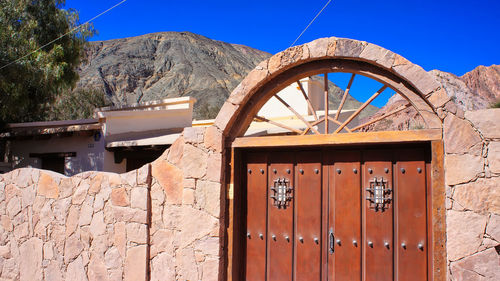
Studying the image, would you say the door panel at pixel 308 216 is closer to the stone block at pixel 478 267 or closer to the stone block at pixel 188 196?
the stone block at pixel 188 196

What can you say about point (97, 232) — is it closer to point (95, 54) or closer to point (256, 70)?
point (256, 70)

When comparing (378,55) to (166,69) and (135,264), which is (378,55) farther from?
(166,69)

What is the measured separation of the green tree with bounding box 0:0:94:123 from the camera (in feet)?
29.5

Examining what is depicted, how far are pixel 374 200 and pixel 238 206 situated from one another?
1.68 metres

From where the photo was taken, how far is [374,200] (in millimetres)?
4250

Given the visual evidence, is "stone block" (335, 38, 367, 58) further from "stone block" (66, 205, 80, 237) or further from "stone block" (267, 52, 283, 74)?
"stone block" (66, 205, 80, 237)

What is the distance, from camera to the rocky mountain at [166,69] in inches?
1960

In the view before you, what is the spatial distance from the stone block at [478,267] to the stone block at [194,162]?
9.57 feet

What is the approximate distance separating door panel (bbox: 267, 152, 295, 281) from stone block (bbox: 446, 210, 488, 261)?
5.68 ft

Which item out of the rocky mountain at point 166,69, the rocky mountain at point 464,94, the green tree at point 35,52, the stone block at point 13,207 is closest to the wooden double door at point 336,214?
the stone block at point 13,207

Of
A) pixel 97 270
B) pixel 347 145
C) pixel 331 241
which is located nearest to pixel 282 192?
pixel 331 241

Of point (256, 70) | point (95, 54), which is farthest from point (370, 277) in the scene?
point (95, 54)

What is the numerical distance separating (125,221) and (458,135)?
13.8 ft

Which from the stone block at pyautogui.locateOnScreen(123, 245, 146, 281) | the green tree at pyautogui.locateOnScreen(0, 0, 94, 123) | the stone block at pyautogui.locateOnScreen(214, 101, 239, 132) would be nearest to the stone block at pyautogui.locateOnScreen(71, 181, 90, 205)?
the stone block at pyautogui.locateOnScreen(123, 245, 146, 281)
